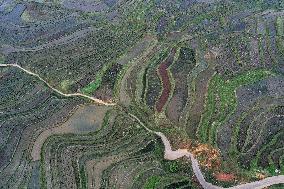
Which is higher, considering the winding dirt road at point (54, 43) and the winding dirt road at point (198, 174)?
the winding dirt road at point (54, 43)

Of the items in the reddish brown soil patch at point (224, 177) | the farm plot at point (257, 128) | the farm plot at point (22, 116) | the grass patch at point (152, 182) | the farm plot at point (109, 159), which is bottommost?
the farm plot at point (257, 128)

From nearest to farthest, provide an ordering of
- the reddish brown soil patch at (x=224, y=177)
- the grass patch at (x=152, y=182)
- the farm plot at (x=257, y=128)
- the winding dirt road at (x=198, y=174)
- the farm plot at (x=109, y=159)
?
the winding dirt road at (x=198, y=174) → the reddish brown soil patch at (x=224, y=177) → the grass patch at (x=152, y=182) → the farm plot at (x=109, y=159) → the farm plot at (x=257, y=128)

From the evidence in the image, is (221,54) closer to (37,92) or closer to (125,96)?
(125,96)

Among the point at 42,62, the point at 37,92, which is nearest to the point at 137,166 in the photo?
the point at 37,92

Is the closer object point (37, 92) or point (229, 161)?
point (229, 161)

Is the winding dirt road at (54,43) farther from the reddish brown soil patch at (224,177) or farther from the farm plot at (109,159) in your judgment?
the reddish brown soil patch at (224,177)

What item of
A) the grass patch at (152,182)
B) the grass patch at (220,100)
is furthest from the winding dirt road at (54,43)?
the grass patch at (152,182)
